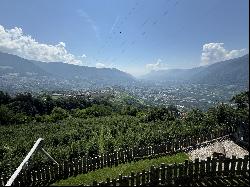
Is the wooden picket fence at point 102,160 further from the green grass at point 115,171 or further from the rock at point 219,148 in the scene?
the rock at point 219,148

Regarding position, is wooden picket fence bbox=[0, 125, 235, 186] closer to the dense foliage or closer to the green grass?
the green grass

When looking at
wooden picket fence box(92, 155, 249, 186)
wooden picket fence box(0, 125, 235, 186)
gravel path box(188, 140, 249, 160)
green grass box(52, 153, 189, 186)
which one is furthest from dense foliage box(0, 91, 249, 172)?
wooden picket fence box(92, 155, 249, 186)

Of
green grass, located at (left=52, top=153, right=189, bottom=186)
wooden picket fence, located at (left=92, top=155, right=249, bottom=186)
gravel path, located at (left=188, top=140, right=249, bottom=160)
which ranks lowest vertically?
green grass, located at (left=52, top=153, right=189, bottom=186)

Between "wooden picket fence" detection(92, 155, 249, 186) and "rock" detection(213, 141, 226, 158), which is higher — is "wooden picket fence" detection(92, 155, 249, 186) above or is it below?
above

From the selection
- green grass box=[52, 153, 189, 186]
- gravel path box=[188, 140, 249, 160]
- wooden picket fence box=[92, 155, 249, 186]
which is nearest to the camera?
wooden picket fence box=[92, 155, 249, 186]

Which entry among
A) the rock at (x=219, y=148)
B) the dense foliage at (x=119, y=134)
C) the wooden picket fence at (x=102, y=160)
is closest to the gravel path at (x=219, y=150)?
the rock at (x=219, y=148)

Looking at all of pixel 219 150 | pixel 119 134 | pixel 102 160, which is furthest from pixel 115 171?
pixel 119 134

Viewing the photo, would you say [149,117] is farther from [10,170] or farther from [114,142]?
[10,170]
